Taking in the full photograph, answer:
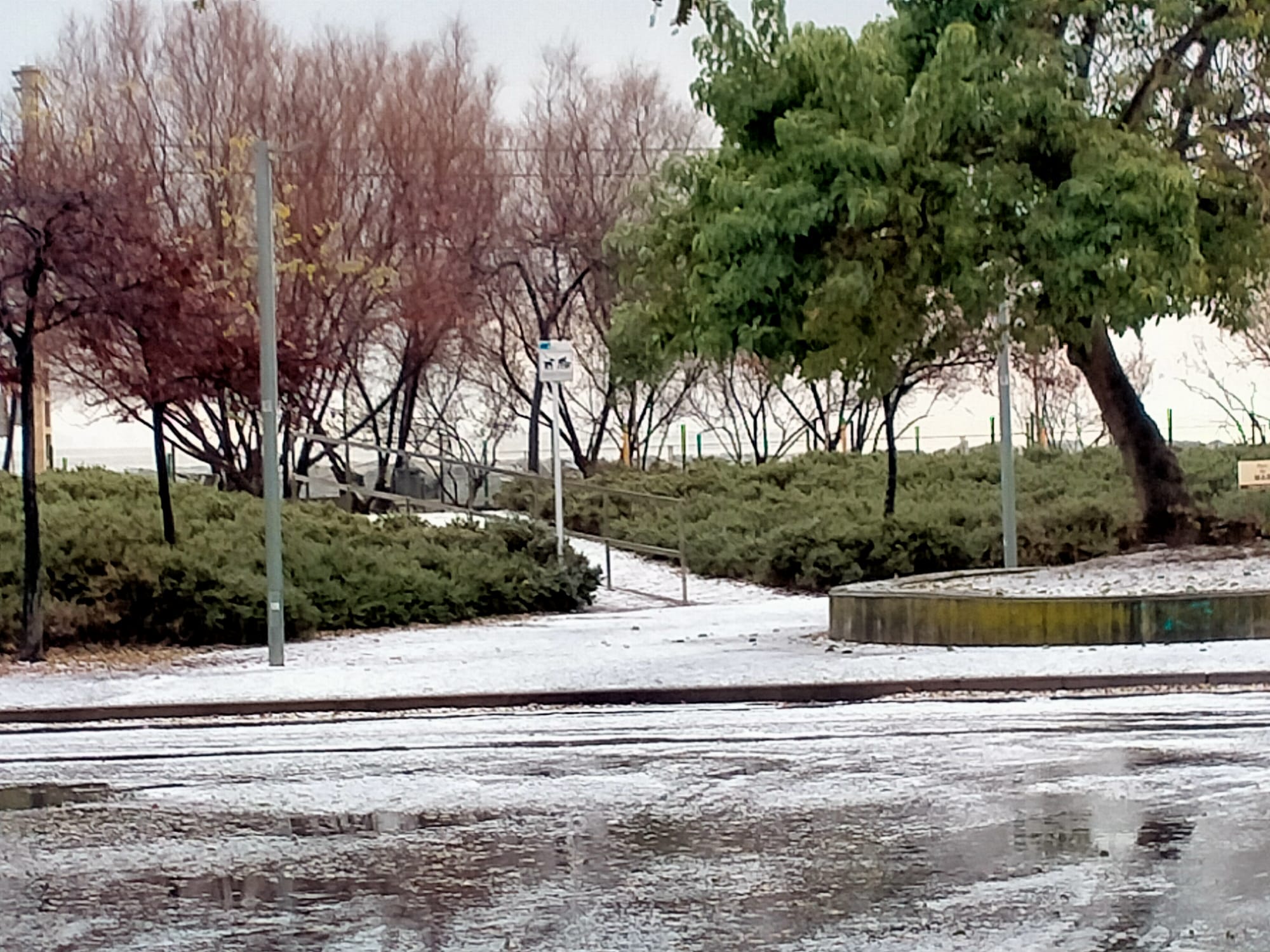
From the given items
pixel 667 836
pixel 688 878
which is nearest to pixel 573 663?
pixel 667 836

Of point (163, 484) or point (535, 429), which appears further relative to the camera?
point (535, 429)

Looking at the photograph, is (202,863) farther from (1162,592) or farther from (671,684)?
(1162,592)

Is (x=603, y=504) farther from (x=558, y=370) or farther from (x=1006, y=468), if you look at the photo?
(x=1006, y=468)

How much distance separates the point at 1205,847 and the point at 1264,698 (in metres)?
5.91

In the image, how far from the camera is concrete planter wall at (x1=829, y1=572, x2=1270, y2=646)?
Answer: 677 inches

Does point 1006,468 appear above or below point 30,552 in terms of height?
above

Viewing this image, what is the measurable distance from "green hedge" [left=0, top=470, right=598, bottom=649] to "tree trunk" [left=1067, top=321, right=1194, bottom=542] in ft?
24.9

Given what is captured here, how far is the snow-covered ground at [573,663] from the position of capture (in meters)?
16.0

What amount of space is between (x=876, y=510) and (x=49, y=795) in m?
21.8

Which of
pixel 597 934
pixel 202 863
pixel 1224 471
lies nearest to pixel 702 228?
pixel 202 863

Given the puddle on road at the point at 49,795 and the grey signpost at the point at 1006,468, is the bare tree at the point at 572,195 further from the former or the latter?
the puddle on road at the point at 49,795

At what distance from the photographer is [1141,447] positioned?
69.1 ft

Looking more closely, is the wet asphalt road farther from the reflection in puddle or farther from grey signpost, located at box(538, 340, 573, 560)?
grey signpost, located at box(538, 340, 573, 560)

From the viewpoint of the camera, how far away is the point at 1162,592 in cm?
1747
